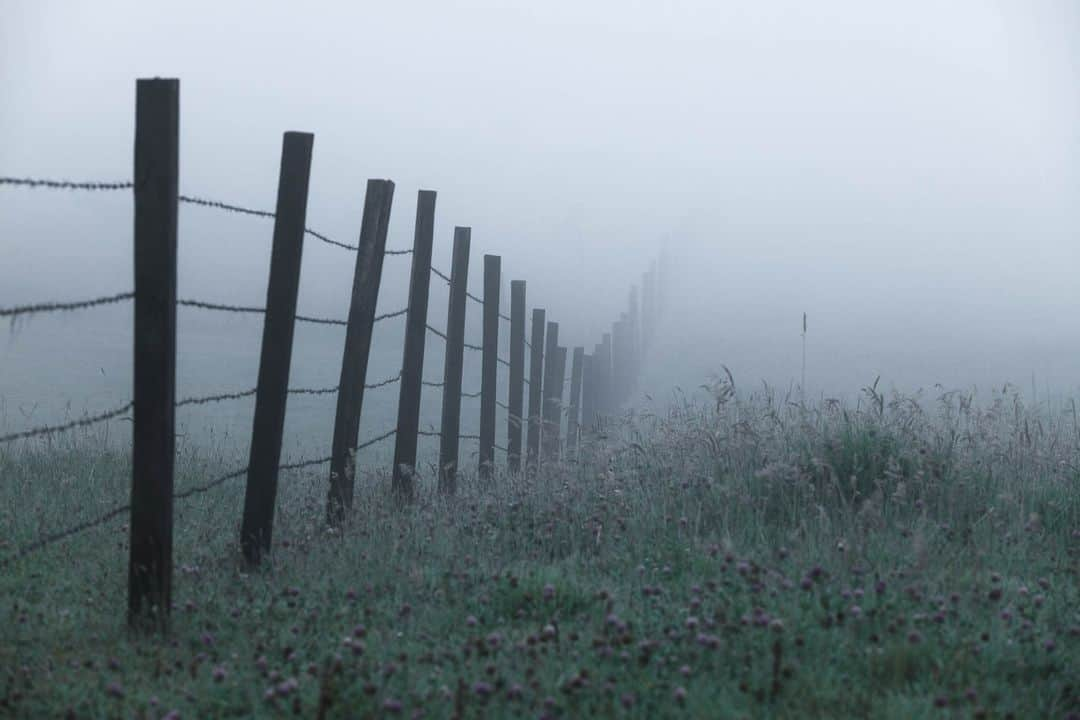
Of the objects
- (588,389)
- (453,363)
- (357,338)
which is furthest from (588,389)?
(357,338)

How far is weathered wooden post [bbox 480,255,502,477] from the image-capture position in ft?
41.2

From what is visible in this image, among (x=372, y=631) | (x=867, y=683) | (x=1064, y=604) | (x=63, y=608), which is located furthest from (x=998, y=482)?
(x=63, y=608)

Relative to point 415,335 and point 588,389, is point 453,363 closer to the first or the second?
point 415,335

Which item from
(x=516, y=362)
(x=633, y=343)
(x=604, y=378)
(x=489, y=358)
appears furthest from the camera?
(x=633, y=343)

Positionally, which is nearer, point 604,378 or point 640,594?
point 640,594

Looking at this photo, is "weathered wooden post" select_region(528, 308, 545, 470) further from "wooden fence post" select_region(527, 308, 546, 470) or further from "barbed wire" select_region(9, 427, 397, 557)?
"barbed wire" select_region(9, 427, 397, 557)

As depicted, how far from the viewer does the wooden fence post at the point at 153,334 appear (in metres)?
5.21

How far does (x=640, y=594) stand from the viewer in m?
5.09

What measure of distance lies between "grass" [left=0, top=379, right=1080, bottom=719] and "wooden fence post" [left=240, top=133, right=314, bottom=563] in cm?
25

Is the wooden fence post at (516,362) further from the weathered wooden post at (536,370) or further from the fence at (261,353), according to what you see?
the fence at (261,353)

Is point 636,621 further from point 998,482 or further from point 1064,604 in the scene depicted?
point 998,482

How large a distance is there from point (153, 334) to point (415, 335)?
4749 mm

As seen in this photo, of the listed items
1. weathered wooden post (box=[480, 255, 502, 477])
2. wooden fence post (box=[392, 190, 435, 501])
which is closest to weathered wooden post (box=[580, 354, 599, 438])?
weathered wooden post (box=[480, 255, 502, 477])

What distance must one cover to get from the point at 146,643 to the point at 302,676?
41.2 inches
